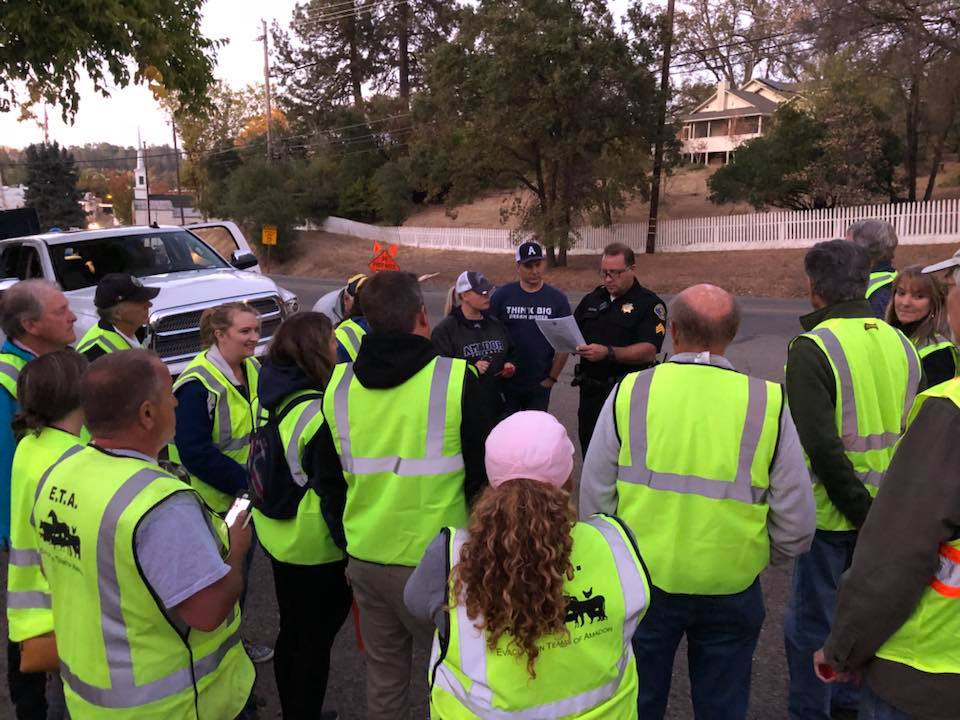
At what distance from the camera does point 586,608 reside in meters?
1.96

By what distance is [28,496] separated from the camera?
9.04ft

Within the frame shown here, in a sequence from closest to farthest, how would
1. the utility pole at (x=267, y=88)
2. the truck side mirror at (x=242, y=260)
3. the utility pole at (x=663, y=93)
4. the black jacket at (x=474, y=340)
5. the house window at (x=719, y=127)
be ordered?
1. the black jacket at (x=474, y=340)
2. the truck side mirror at (x=242, y=260)
3. the utility pole at (x=663, y=93)
4. the utility pole at (x=267, y=88)
5. the house window at (x=719, y=127)

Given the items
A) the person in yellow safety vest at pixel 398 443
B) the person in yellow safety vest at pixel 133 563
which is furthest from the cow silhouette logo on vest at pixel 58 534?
the person in yellow safety vest at pixel 398 443

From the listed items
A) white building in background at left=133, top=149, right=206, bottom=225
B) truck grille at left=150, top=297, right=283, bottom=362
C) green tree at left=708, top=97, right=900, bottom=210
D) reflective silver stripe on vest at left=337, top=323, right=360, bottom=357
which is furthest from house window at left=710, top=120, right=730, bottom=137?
reflective silver stripe on vest at left=337, top=323, right=360, bottom=357

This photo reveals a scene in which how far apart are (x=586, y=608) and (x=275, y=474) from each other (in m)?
1.65

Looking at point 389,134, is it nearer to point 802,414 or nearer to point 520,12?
point 520,12

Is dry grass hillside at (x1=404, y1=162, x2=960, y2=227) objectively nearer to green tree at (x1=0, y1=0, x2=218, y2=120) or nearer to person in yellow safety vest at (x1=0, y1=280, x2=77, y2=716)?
green tree at (x1=0, y1=0, x2=218, y2=120)

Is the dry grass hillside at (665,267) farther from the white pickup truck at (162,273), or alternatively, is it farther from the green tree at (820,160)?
the white pickup truck at (162,273)

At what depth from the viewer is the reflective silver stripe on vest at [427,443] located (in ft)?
9.32

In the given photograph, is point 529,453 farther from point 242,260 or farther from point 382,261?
point 382,261

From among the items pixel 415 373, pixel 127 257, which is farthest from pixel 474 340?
pixel 127 257

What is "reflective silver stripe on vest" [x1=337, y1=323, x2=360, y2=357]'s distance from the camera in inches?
193

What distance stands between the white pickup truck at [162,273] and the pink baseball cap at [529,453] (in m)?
7.25

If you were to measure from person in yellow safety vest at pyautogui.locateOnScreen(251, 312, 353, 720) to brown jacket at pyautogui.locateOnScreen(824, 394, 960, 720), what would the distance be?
1.87 m
